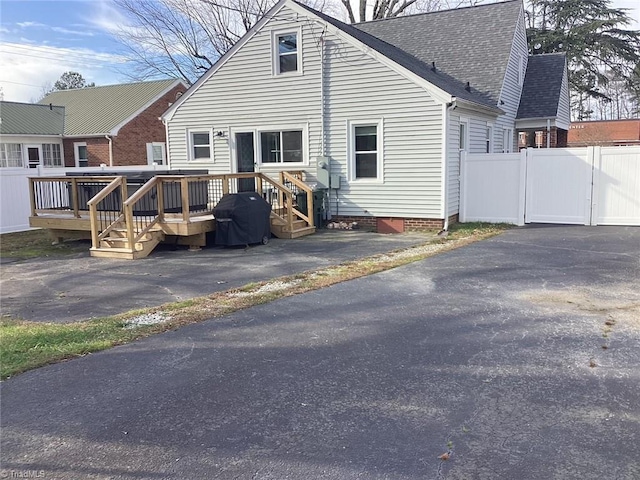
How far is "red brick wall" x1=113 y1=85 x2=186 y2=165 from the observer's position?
2836 centimetres

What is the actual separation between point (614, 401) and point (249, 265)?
6.69 metres

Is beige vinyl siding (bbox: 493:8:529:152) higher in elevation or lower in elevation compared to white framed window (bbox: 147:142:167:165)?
higher

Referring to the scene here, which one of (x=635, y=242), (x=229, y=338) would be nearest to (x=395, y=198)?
(x=635, y=242)

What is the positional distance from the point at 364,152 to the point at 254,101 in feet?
→ 11.7

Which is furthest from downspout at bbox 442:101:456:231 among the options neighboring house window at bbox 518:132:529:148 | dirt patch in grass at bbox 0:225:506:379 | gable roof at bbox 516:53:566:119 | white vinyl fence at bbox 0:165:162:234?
neighboring house window at bbox 518:132:529:148

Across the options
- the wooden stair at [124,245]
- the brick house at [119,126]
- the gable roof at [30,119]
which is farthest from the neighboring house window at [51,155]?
the wooden stair at [124,245]

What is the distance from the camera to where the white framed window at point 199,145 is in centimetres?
1650

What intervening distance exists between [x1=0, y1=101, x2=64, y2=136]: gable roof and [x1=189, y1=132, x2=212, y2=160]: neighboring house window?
14752mm

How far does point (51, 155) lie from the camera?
29.3 m

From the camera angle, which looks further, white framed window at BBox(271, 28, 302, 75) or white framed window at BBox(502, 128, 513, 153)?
white framed window at BBox(502, 128, 513, 153)

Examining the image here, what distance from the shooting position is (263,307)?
6793 millimetres

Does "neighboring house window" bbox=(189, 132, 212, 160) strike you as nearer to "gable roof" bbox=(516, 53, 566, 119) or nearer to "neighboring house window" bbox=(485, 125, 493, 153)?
"neighboring house window" bbox=(485, 125, 493, 153)

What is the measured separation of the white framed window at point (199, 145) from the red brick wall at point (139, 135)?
43.1ft

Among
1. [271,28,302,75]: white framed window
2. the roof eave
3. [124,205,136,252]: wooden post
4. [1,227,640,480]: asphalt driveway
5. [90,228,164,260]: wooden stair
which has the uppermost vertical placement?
[271,28,302,75]: white framed window
